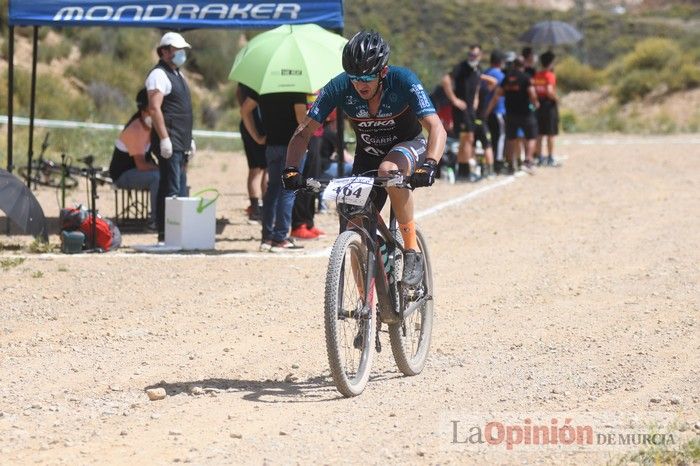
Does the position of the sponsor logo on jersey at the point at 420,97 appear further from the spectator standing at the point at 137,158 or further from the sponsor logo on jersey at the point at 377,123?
the spectator standing at the point at 137,158

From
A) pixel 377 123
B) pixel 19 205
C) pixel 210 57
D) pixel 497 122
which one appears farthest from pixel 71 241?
pixel 210 57

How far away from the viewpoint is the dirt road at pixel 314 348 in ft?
21.1

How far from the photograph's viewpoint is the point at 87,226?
491 inches

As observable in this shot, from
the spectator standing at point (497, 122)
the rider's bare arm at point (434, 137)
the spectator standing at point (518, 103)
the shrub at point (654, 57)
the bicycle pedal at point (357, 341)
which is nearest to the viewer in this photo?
the bicycle pedal at point (357, 341)

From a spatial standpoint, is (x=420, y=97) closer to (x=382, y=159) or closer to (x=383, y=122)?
(x=383, y=122)

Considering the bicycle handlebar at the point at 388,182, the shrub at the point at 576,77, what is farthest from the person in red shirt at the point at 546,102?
the shrub at the point at 576,77

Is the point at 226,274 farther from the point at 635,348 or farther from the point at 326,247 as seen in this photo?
the point at 635,348

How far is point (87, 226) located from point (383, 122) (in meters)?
5.48

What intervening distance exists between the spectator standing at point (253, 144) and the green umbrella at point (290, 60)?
1.69 feet

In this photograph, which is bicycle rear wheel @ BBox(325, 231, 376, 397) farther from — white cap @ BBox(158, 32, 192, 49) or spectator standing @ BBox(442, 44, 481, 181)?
spectator standing @ BBox(442, 44, 481, 181)

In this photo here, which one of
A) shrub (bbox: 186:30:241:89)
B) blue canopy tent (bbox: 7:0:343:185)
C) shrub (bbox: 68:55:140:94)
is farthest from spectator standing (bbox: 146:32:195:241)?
shrub (bbox: 186:30:241:89)

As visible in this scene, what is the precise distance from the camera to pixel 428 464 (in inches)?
236

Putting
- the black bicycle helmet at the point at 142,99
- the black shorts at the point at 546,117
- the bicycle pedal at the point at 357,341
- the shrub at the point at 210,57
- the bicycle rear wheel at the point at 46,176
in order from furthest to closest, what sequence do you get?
the shrub at the point at 210,57
the black shorts at the point at 546,117
the bicycle rear wheel at the point at 46,176
the black bicycle helmet at the point at 142,99
the bicycle pedal at the point at 357,341

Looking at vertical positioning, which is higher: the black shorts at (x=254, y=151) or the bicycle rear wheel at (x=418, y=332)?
the black shorts at (x=254, y=151)
